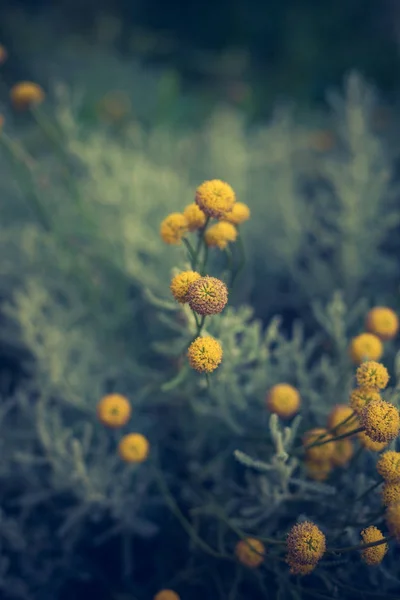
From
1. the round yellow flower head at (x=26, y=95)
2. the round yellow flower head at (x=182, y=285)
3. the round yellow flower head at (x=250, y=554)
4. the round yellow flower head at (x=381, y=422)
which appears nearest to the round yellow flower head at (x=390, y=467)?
the round yellow flower head at (x=381, y=422)

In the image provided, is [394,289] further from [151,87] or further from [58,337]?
[151,87]

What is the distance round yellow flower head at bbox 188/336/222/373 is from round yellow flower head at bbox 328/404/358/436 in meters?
0.26

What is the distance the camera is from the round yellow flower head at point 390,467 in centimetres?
76

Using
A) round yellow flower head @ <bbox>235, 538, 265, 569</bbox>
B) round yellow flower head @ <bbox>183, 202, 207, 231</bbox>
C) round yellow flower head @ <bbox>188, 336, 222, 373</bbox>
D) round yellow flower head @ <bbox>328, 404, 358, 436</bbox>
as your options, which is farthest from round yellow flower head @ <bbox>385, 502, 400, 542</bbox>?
round yellow flower head @ <bbox>183, 202, 207, 231</bbox>

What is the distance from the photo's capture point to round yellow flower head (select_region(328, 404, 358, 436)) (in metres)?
0.89

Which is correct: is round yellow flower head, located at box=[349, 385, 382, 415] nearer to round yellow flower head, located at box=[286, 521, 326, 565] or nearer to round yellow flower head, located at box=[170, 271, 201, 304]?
round yellow flower head, located at box=[286, 521, 326, 565]

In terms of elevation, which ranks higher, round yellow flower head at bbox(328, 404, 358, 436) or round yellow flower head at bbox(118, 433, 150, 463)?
round yellow flower head at bbox(328, 404, 358, 436)

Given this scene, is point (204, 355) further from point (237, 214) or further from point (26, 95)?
point (26, 95)

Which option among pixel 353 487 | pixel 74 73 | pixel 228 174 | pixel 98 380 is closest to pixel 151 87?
pixel 74 73

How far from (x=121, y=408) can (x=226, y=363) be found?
237 millimetres

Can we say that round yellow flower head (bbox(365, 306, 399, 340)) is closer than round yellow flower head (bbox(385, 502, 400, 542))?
No

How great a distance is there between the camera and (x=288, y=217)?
1563mm

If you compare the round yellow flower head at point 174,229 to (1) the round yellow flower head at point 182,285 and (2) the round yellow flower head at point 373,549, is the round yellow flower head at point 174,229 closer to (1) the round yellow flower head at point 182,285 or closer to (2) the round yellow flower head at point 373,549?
(1) the round yellow flower head at point 182,285

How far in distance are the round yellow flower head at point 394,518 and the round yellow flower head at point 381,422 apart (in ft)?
0.36
